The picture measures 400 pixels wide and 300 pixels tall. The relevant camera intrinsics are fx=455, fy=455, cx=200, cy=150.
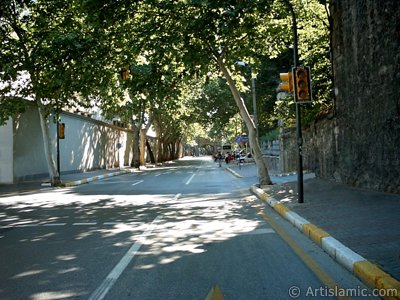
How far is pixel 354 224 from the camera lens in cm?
776

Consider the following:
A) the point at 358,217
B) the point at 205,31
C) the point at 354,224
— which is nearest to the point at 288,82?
the point at 205,31

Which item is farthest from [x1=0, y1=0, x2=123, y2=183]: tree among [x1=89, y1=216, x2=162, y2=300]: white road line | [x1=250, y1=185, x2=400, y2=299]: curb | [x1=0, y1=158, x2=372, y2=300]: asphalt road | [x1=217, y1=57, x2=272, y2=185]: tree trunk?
[x1=250, y1=185, x2=400, y2=299]: curb

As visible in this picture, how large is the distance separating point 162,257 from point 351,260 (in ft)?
8.64

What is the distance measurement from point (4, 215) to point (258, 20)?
10587 millimetres

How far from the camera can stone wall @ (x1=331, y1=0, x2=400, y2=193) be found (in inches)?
404

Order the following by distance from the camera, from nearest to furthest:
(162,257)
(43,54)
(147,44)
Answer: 1. (162,257)
2. (147,44)
3. (43,54)

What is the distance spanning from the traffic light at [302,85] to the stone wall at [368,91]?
5.40 feet

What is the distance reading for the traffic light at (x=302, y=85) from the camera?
11078 millimetres

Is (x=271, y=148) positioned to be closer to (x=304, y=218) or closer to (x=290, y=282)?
(x=304, y=218)

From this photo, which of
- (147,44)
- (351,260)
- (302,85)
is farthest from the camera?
(147,44)

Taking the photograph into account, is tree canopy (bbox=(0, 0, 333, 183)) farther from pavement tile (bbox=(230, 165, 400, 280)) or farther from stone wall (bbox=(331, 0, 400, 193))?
pavement tile (bbox=(230, 165, 400, 280))

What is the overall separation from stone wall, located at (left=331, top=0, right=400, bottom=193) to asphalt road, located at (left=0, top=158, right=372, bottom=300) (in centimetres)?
290

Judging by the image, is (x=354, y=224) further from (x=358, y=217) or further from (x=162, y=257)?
(x=162, y=257)

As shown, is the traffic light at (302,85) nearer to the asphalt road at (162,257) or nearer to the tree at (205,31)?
the tree at (205,31)
